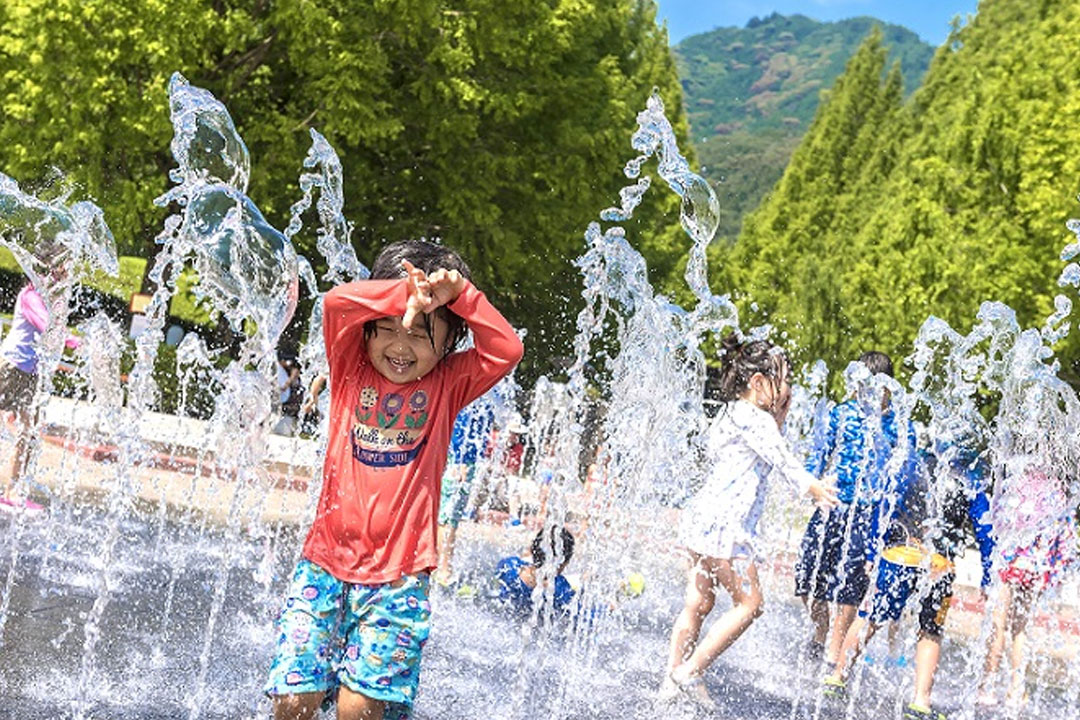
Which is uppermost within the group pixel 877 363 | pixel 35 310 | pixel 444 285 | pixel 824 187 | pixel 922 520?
pixel 824 187

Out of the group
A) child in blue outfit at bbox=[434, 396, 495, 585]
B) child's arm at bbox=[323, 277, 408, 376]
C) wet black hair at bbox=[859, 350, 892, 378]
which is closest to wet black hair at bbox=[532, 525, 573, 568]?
child in blue outfit at bbox=[434, 396, 495, 585]

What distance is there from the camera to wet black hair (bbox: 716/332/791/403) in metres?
5.28

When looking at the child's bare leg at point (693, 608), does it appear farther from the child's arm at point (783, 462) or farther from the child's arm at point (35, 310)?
the child's arm at point (35, 310)

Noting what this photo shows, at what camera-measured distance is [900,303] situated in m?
20.5

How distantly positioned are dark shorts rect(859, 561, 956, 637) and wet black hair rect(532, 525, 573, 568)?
147 cm

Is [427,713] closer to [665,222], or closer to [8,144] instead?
[8,144]

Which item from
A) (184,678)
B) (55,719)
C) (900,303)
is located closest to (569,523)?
(184,678)

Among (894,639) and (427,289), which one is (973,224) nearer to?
(894,639)

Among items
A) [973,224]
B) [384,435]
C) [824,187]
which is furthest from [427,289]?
[824,187]

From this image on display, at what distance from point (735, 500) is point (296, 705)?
8.11 ft

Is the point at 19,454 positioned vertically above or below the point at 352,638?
above

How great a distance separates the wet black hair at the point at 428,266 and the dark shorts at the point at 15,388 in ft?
13.7

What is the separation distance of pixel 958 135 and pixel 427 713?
59.3ft

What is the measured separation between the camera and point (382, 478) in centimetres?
322
